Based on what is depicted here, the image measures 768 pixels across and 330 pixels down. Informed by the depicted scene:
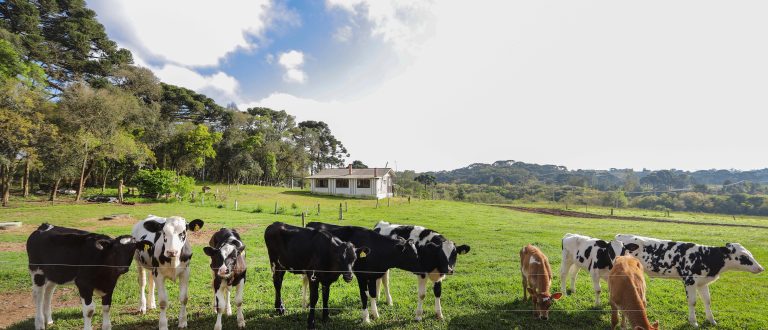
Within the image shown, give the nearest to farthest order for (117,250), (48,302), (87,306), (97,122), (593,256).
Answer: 1. (87,306)
2. (117,250)
3. (48,302)
4. (593,256)
5. (97,122)

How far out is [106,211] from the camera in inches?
943

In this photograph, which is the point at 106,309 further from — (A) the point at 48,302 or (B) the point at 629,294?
(B) the point at 629,294

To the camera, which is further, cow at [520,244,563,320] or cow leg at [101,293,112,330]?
cow at [520,244,563,320]

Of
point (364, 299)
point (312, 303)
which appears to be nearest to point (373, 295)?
point (364, 299)

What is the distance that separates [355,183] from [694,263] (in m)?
43.7

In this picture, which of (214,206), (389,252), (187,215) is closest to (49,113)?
(214,206)

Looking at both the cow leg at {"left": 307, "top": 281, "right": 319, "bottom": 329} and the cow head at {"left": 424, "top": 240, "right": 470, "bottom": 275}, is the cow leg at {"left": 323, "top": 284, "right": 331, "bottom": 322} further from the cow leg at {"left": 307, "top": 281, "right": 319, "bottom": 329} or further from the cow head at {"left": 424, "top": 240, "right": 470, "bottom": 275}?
the cow head at {"left": 424, "top": 240, "right": 470, "bottom": 275}

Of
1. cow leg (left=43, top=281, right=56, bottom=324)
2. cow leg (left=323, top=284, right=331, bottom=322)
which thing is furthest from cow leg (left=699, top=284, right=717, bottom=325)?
cow leg (left=43, top=281, right=56, bottom=324)

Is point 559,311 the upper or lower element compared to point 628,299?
lower

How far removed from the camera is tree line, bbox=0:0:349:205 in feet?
84.8

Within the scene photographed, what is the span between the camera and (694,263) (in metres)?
7.43

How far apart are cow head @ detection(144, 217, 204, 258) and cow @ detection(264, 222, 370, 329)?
1567 mm

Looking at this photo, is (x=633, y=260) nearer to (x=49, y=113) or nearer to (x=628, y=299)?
(x=628, y=299)

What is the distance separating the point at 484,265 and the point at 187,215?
20380 millimetres
